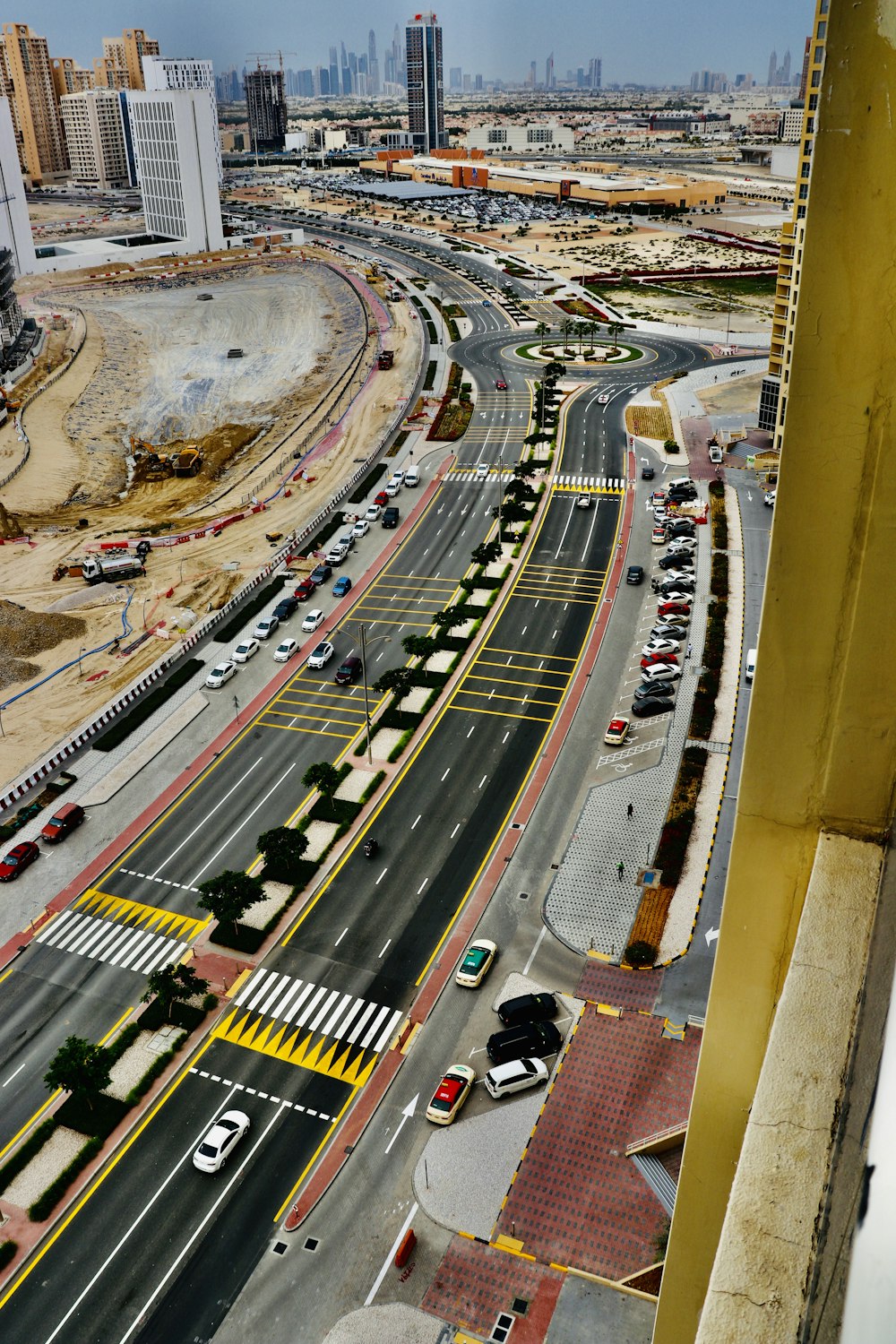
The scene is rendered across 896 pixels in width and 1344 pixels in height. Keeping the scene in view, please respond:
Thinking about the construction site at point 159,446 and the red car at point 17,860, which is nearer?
the red car at point 17,860

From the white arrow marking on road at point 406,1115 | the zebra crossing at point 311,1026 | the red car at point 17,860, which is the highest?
the red car at point 17,860

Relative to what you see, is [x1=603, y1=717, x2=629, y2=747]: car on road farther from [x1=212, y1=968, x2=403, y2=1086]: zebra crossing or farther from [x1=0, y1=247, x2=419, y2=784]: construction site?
[x1=0, y1=247, x2=419, y2=784]: construction site

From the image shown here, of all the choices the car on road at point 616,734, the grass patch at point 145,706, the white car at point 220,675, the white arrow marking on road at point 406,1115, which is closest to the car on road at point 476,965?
the white arrow marking on road at point 406,1115

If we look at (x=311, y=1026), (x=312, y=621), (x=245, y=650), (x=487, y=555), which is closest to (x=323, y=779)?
(x=311, y=1026)

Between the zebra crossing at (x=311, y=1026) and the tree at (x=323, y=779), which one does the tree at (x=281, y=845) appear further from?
the zebra crossing at (x=311, y=1026)

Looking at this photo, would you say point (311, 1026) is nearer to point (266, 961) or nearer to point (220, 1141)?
point (266, 961)

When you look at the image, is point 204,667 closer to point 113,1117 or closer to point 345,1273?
point 113,1117

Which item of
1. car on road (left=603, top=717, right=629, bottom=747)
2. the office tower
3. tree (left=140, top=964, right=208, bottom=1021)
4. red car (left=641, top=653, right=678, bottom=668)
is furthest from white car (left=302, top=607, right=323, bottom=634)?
the office tower
